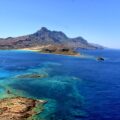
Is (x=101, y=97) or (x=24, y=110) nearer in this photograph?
(x=24, y=110)

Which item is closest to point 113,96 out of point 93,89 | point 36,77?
point 93,89

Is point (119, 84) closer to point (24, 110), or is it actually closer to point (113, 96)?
point (113, 96)

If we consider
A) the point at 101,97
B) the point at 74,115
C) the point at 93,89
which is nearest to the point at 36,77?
the point at 93,89

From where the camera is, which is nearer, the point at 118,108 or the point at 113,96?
the point at 118,108

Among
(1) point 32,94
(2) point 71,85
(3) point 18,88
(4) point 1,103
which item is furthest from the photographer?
(2) point 71,85

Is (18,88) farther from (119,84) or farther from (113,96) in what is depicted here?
(119,84)

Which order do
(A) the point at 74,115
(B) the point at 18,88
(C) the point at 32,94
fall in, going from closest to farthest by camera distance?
1. (A) the point at 74,115
2. (C) the point at 32,94
3. (B) the point at 18,88
